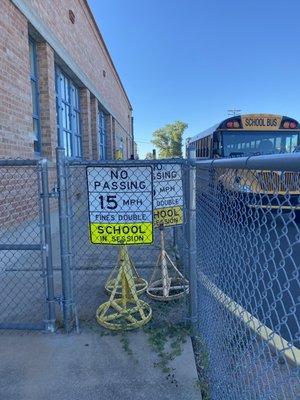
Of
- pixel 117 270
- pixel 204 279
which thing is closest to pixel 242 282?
pixel 204 279

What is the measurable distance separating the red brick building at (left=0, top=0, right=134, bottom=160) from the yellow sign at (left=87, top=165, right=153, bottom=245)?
10.8 feet

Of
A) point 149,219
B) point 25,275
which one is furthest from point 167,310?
point 25,275

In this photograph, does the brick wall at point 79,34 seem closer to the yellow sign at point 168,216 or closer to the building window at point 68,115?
the building window at point 68,115

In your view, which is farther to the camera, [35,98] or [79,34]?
[79,34]

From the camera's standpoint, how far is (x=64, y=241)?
356 centimetres

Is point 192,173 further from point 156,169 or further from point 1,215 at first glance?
point 1,215

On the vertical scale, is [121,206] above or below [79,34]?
below

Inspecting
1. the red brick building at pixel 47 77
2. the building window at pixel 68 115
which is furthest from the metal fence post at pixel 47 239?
the building window at pixel 68 115

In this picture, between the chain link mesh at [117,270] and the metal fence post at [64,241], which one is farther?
the chain link mesh at [117,270]

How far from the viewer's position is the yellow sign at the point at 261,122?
1060 cm

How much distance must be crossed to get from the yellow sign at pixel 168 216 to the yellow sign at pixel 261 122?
7274 mm

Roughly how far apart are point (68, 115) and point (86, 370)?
10384 millimetres

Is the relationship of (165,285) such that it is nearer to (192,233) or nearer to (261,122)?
(192,233)

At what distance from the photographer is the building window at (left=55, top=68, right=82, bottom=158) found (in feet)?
35.1
